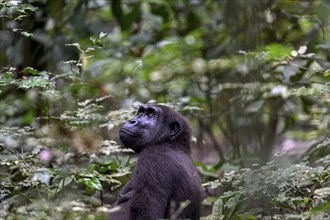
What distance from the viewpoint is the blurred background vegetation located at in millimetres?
4844

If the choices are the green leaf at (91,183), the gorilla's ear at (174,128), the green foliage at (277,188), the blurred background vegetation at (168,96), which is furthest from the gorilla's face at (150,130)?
the green foliage at (277,188)

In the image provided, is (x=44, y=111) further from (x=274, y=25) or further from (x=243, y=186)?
(x=274, y=25)

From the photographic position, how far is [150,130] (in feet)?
19.3

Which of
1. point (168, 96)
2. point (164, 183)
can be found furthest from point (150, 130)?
point (168, 96)

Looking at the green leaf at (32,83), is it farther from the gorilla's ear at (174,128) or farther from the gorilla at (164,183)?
the gorilla's ear at (174,128)

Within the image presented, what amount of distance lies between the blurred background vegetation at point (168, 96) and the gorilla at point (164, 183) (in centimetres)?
21

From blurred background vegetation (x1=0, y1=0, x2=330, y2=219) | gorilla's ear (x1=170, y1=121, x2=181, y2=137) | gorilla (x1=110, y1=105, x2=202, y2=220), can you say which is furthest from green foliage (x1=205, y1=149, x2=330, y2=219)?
gorilla's ear (x1=170, y1=121, x2=181, y2=137)

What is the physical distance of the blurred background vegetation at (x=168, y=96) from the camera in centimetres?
484

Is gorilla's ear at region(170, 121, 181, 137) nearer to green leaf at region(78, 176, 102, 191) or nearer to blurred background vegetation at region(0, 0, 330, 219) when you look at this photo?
blurred background vegetation at region(0, 0, 330, 219)

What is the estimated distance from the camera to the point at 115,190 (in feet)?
20.9

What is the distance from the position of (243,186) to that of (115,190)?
1.72 m

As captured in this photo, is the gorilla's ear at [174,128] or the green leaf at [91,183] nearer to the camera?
the green leaf at [91,183]

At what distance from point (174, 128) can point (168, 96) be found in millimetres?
2166

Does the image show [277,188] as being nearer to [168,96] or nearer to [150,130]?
[150,130]
